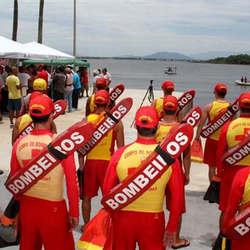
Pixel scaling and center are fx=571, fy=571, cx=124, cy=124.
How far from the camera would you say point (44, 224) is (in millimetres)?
4637

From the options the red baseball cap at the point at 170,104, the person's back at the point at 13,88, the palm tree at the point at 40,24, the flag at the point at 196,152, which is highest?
the palm tree at the point at 40,24

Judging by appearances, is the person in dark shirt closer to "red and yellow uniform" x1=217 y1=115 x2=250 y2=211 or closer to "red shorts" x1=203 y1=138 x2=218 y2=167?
"red shorts" x1=203 y1=138 x2=218 y2=167

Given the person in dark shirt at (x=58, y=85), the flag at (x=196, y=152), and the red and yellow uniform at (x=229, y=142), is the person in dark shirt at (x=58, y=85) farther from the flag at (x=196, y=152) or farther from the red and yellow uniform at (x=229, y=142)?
the red and yellow uniform at (x=229, y=142)

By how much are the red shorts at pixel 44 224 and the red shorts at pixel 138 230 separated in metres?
0.48

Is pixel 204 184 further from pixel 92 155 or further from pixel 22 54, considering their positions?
pixel 22 54

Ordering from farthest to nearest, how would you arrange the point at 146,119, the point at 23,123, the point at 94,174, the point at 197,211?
the point at 197,211, the point at 23,123, the point at 94,174, the point at 146,119

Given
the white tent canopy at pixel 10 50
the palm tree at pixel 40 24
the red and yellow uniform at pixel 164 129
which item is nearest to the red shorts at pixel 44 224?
the red and yellow uniform at pixel 164 129

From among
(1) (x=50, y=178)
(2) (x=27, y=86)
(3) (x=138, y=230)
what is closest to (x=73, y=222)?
(1) (x=50, y=178)

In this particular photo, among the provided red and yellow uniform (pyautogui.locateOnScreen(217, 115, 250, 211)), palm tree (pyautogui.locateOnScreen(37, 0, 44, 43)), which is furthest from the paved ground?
palm tree (pyautogui.locateOnScreen(37, 0, 44, 43))

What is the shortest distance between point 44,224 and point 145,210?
2.75 ft

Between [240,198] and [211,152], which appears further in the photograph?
[211,152]

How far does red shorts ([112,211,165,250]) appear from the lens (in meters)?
4.46

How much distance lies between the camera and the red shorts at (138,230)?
4461mm

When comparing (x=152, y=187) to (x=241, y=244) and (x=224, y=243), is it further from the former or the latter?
(x=241, y=244)
